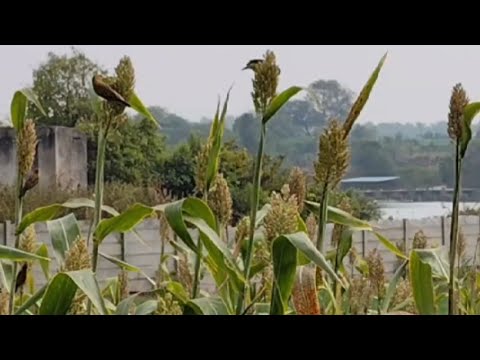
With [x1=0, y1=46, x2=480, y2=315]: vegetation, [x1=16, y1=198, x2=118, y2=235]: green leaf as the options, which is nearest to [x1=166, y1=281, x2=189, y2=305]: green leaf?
[x1=0, y1=46, x2=480, y2=315]: vegetation

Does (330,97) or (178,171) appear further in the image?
(178,171)

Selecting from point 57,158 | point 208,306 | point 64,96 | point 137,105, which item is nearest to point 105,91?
point 137,105

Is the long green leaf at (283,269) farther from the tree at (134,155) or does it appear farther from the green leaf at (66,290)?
the tree at (134,155)

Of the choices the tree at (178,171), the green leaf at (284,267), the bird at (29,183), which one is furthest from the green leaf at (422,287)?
the tree at (178,171)

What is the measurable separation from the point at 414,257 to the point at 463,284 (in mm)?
358

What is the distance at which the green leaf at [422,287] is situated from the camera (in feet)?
1.79

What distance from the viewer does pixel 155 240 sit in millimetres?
1711

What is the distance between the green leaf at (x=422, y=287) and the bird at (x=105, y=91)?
26 centimetres

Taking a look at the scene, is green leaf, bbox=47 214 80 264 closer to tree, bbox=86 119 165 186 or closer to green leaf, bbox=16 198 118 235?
green leaf, bbox=16 198 118 235

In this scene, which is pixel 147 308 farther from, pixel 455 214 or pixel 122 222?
pixel 455 214

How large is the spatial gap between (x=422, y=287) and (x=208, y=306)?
0.17 metres
